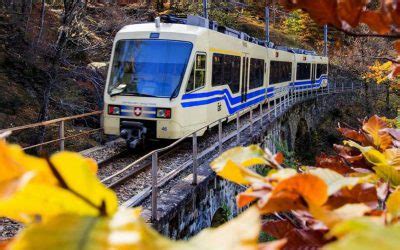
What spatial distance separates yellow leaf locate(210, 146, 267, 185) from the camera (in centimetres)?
83

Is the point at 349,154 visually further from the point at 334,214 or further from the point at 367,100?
the point at 367,100

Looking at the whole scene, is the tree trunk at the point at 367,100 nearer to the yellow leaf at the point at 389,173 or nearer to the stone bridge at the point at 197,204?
the stone bridge at the point at 197,204

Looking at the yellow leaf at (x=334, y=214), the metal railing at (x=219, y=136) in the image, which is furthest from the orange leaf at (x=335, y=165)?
the metal railing at (x=219, y=136)

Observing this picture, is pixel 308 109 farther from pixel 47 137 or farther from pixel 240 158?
pixel 240 158

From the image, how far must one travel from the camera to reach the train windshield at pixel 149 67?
30.9 feet

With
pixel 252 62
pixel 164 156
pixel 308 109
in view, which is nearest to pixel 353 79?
pixel 308 109

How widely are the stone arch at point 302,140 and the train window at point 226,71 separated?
1393 centimetres

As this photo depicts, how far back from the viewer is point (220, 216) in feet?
27.8

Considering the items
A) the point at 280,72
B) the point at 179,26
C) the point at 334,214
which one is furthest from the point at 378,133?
the point at 280,72

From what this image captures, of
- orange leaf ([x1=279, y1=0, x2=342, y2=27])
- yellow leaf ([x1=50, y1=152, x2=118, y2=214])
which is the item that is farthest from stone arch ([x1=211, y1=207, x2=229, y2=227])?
yellow leaf ([x1=50, y1=152, x2=118, y2=214])

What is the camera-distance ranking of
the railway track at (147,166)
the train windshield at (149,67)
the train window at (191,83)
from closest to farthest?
the railway track at (147,166)
the train windshield at (149,67)
the train window at (191,83)

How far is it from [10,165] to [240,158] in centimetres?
47

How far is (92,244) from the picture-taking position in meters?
0.50

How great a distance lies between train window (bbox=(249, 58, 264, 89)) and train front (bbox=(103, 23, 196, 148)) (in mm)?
5609
